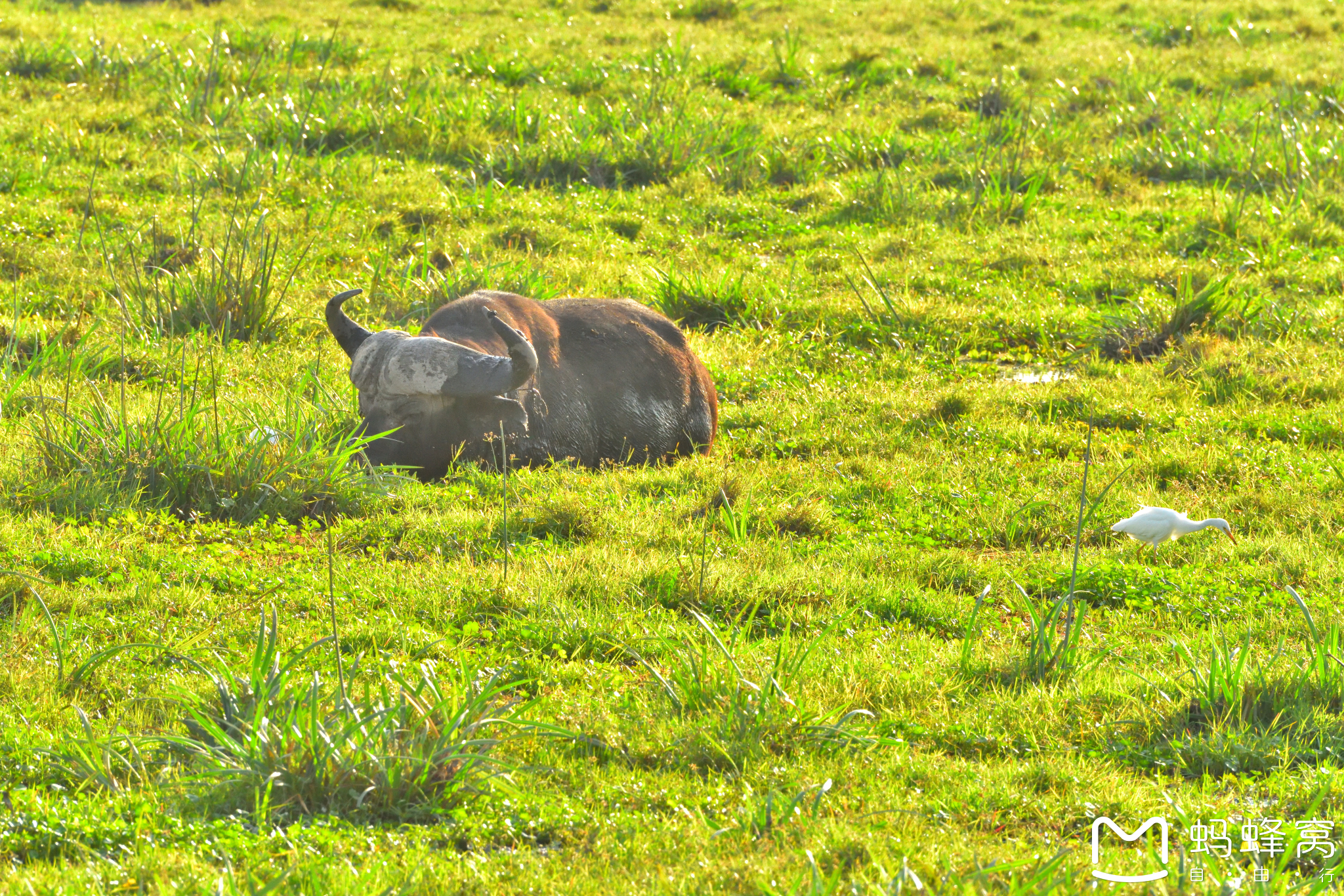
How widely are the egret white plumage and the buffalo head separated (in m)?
2.99

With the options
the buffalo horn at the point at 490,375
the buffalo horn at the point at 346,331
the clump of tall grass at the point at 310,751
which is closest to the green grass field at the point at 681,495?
the clump of tall grass at the point at 310,751

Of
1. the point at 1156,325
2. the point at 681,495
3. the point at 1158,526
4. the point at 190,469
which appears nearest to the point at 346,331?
the point at 190,469

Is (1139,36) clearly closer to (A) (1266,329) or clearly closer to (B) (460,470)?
(A) (1266,329)

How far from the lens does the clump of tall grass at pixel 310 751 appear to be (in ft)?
11.3

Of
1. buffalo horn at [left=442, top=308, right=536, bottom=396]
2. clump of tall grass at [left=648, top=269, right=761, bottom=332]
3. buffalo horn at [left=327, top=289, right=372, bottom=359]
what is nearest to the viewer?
buffalo horn at [left=442, top=308, right=536, bottom=396]

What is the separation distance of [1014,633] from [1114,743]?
2.88 feet

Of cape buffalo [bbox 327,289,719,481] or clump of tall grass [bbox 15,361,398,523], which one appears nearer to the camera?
clump of tall grass [bbox 15,361,398,523]

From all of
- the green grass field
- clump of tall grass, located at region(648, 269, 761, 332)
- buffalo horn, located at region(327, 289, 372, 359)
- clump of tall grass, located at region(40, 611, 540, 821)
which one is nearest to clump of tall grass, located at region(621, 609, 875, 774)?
the green grass field

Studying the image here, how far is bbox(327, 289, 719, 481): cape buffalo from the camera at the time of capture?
632cm

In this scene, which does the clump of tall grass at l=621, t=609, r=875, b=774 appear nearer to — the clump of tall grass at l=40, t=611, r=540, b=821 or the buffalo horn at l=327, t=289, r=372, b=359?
the clump of tall grass at l=40, t=611, r=540, b=821

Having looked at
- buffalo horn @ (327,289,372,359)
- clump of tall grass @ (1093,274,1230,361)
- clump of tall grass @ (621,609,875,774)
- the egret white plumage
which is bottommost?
clump of tall grass @ (1093,274,1230,361)

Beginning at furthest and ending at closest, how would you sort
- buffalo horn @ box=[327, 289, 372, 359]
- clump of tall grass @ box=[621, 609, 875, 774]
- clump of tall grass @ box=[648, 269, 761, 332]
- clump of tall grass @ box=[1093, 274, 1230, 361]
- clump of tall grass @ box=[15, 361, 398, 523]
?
clump of tall grass @ box=[648, 269, 761, 332], clump of tall grass @ box=[1093, 274, 1230, 361], buffalo horn @ box=[327, 289, 372, 359], clump of tall grass @ box=[15, 361, 398, 523], clump of tall grass @ box=[621, 609, 875, 774]

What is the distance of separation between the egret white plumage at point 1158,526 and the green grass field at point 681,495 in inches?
3.6

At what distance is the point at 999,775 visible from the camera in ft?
12.4
